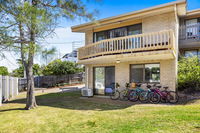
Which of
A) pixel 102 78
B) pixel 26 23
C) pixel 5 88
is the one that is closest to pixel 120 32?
pixel 102 78

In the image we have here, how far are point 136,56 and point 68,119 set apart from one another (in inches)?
184

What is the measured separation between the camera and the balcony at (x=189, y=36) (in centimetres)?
1070

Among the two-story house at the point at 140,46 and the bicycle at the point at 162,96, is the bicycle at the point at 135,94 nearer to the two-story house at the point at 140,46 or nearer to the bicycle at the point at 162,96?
the bicycle at the point at 162,96

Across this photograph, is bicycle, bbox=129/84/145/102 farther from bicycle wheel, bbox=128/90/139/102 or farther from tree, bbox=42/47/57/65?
tree, bbox=42/47/57/65

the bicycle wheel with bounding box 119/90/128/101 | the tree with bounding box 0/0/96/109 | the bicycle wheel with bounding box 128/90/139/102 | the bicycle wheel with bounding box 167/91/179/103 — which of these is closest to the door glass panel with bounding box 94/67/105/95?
the bicycle wheel with bounding box 119/90/128/101

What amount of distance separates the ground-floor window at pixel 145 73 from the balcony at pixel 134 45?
141cm

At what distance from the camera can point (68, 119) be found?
5551 mm

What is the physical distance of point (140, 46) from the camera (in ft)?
26.1

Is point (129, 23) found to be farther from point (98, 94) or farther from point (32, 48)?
point (32, 48)

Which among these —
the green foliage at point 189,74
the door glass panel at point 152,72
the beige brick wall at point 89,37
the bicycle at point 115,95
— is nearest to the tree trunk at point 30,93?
the bicycle at point 115,95

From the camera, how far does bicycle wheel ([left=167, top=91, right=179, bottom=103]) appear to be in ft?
26.8

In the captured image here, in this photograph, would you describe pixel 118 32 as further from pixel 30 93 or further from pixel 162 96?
pixel 30 93

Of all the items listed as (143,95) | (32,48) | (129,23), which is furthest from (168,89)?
(32,48)

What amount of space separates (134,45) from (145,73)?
79.7 inches
